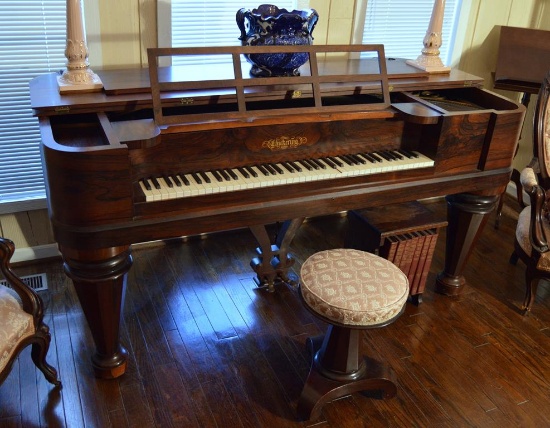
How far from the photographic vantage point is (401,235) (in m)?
2.61

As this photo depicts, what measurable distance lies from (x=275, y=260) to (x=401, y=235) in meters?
0.65

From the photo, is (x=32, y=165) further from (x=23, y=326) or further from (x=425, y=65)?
(x=425, y=65)

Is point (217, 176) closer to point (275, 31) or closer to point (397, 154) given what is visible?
point (275, 31)

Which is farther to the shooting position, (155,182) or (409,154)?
(409,154)

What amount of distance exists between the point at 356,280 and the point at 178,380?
0.84 m

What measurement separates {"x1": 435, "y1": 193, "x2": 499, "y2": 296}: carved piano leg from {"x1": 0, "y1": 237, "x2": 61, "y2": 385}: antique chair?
1838 millimetres

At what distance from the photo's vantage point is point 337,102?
8.64 ft

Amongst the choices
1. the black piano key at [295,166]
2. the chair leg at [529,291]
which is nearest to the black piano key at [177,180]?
the black piano key at [295,166]

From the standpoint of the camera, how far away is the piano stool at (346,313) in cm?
193

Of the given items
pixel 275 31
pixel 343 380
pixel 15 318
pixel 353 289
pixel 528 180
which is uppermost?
pixel 275 31

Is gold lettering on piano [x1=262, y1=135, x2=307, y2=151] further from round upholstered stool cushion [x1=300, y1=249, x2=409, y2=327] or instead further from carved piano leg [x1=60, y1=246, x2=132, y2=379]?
carved piano leg [x1=60, y1=246, x2=132, y2=379]

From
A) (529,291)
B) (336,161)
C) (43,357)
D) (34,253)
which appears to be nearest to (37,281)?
(34,253)

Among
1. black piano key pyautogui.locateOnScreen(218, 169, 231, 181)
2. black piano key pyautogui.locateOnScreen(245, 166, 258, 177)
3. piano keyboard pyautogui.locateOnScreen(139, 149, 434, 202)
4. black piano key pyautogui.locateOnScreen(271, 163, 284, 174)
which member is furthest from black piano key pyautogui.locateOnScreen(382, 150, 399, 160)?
black piano key pyautogui.locateOnScreen(218, 169, 231, 181)

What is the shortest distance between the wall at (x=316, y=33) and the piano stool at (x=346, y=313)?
55.7 inches
